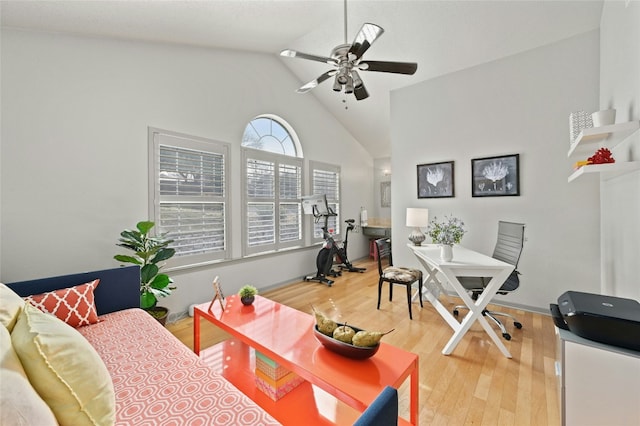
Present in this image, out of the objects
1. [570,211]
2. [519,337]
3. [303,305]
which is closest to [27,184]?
[303,305]

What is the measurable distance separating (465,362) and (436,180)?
2.44 meters

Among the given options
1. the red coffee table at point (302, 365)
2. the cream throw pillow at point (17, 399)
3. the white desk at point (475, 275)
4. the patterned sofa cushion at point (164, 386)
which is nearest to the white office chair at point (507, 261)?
the white desk at point (475, 275)

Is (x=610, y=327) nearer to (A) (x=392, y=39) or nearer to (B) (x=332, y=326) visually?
(B) (x=332, y=326)

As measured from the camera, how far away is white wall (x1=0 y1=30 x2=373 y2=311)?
6.91 ft

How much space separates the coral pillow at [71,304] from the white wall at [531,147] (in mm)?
3883

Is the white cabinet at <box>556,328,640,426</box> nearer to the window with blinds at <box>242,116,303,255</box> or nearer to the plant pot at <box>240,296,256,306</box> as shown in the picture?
the plant pot at <box>240,296,256,306</box>

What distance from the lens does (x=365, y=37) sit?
1896 millimetres

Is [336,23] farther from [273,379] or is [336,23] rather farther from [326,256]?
[273,379]

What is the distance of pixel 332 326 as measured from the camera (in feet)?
4.91

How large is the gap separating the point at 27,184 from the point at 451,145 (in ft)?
14.9

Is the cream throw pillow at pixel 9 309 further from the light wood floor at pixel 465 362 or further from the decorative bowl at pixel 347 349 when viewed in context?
the light wood floor at pixel 465 362

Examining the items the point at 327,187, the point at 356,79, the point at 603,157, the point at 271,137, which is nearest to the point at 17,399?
the point at 356,79

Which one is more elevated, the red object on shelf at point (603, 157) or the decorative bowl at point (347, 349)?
the red object on shelf at point (603, 157)

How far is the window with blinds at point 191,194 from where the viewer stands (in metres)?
2.93
